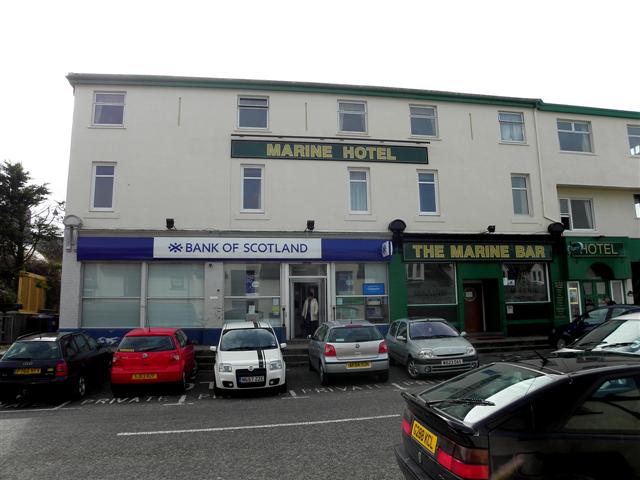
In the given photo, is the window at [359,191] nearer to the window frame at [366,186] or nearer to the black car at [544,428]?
the window frame at [366,186]

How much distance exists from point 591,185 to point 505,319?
740cm

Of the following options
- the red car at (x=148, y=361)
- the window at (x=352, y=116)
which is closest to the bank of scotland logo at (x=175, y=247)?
the red car at (x=148, y=361)

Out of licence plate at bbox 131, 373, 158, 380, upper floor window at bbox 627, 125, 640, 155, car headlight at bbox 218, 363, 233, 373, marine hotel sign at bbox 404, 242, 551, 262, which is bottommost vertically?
licence plate at bbox 131, 373, 158, 380

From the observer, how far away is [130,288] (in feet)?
53.7

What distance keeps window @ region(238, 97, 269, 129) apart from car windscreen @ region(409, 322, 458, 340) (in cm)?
1008

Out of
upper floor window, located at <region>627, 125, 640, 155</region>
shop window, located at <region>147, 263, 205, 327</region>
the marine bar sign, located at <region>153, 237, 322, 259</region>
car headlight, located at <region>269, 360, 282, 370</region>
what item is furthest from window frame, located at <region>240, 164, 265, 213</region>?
upper floor window, located at <region>627, 125, 640, 155</region>

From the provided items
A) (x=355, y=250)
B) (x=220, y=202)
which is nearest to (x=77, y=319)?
(x=220, y=202)

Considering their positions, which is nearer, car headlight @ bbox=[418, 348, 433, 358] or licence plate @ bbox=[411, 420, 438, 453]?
licence plate @ bbox=[411, 420, 438, 453]

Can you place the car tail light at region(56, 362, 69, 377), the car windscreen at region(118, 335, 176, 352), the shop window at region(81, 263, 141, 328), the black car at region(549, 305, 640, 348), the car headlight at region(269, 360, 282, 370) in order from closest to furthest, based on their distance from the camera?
the car tail light at region(56, 362, 69, 377) → the car headlight at region(269, 360, 282, 370) → the car windscreen at region(118, 335, 176, 352) → the black car at region(549, 305, 640, 348) → the shop window at region(81, 263, 141, 328)

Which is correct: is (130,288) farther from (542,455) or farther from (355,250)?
(542,455)

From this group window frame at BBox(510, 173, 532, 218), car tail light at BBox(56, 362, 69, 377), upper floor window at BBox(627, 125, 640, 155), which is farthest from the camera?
upper floor window at BBox(627, 125, 640, 155)

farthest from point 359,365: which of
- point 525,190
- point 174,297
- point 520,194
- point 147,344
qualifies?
point 525,190

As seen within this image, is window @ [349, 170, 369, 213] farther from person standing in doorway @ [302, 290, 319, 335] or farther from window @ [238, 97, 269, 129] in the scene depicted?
window @ [238, 97, 269, 129]

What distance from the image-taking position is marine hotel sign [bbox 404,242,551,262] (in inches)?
694
